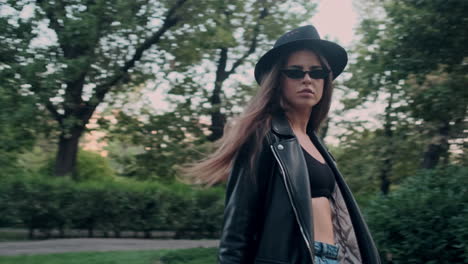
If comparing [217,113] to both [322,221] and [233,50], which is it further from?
[322,221]

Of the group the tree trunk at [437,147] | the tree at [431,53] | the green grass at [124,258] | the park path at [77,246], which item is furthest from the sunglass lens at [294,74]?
the tree trunk at [437,147]

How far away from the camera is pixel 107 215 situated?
41.3 feet

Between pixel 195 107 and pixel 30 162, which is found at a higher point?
pixel 195 107

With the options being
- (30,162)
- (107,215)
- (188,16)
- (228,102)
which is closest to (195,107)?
(228,102)

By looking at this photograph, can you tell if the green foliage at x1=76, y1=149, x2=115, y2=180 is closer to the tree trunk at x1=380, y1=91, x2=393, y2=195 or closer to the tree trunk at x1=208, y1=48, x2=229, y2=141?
the tree trunk at x1=208, y1=48, x2=229, y2=141

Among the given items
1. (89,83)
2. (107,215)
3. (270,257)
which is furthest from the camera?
→ (89,83)

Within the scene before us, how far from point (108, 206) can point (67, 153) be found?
2.16 meters

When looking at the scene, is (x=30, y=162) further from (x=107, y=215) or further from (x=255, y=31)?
(x=255, y=31)

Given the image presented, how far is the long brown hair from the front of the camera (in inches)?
90.1

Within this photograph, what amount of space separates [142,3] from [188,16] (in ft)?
4.52

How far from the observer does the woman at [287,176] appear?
2125 millimetres

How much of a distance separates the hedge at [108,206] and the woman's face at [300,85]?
10423 millimetres

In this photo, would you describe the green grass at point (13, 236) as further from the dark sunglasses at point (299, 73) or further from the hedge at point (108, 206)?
the dark sunglasses at point (299, 73)

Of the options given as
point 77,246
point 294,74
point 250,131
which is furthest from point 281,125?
point 77,246
